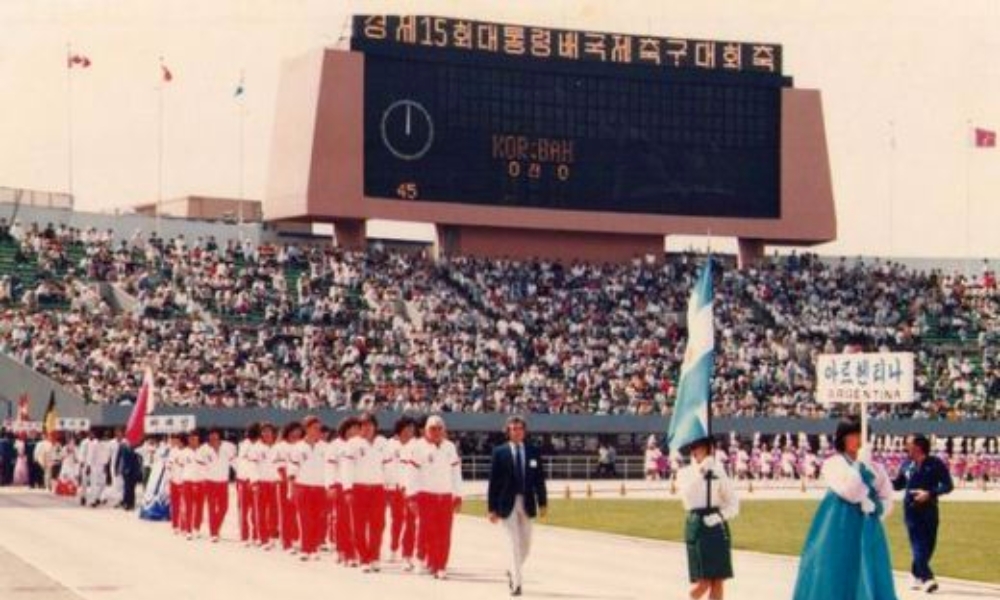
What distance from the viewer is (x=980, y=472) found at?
72.1 meters

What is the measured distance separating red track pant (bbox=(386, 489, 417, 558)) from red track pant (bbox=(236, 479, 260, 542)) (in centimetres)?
476

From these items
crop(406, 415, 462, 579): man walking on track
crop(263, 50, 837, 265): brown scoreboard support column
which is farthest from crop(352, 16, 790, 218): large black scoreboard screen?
crop(406, 415, 462, 579): man walking on track

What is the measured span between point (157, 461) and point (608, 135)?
136 feet

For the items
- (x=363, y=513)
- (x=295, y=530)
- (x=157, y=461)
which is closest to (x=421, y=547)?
(x=363, y=513)

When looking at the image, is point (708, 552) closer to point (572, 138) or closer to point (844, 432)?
point (844, 432)

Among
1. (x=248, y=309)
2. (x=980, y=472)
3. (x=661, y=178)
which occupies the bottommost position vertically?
(x=980, y=472)

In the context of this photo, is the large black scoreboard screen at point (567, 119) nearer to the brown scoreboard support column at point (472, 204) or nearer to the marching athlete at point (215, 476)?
the brown scoreboard support column at point (472, 204)

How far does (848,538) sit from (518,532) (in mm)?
5930

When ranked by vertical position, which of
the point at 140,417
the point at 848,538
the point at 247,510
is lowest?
the point at 247,510

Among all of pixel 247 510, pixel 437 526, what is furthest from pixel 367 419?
pixel 247 510

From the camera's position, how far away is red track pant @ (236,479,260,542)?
106 feet

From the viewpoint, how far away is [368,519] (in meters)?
27.1

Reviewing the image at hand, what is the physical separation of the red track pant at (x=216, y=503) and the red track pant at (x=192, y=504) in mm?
389

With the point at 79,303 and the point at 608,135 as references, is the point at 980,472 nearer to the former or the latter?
the point at 608,135
